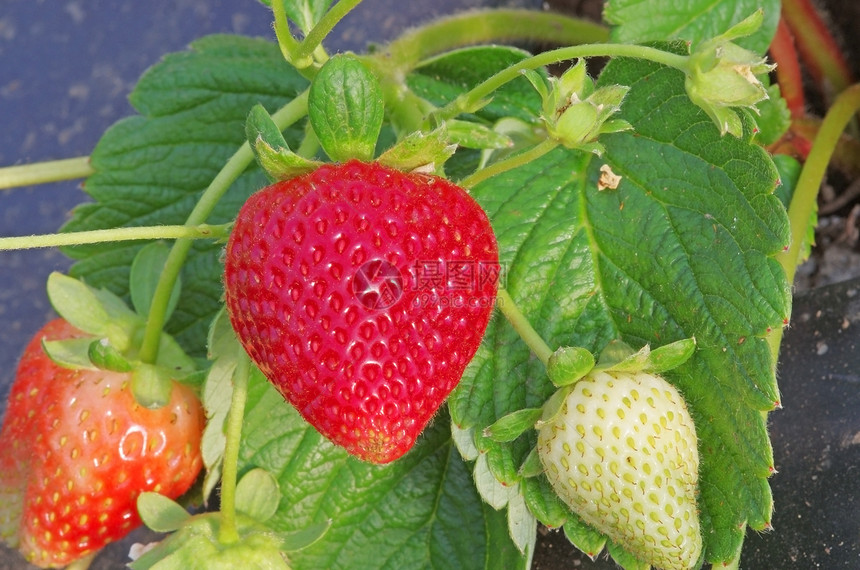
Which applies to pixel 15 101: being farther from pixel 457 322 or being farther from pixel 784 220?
pixel 784 220

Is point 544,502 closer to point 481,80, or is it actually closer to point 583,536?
point 583,536

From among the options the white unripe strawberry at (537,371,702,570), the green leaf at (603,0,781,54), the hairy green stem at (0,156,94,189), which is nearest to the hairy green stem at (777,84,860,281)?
the green leaf at (603,0,781,54)

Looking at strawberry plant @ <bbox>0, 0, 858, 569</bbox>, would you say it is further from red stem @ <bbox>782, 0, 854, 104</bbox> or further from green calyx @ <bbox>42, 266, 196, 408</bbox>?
red stem @ <bbox>782, 0, 854, 104</bbox>

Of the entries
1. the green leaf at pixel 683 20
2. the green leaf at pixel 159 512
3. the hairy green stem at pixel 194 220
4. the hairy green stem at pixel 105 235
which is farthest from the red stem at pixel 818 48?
the green leaf at pixel 159 512

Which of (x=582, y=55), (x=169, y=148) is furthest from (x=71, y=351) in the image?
(x=582, y=55)

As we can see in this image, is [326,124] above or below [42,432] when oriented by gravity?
above

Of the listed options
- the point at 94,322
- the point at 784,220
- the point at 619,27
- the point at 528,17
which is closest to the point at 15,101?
the point at 94,322

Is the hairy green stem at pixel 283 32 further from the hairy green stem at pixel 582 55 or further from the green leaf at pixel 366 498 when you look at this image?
the green leaf at pixel 366 498

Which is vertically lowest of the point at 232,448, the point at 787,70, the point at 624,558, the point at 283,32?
the point at 624,558
